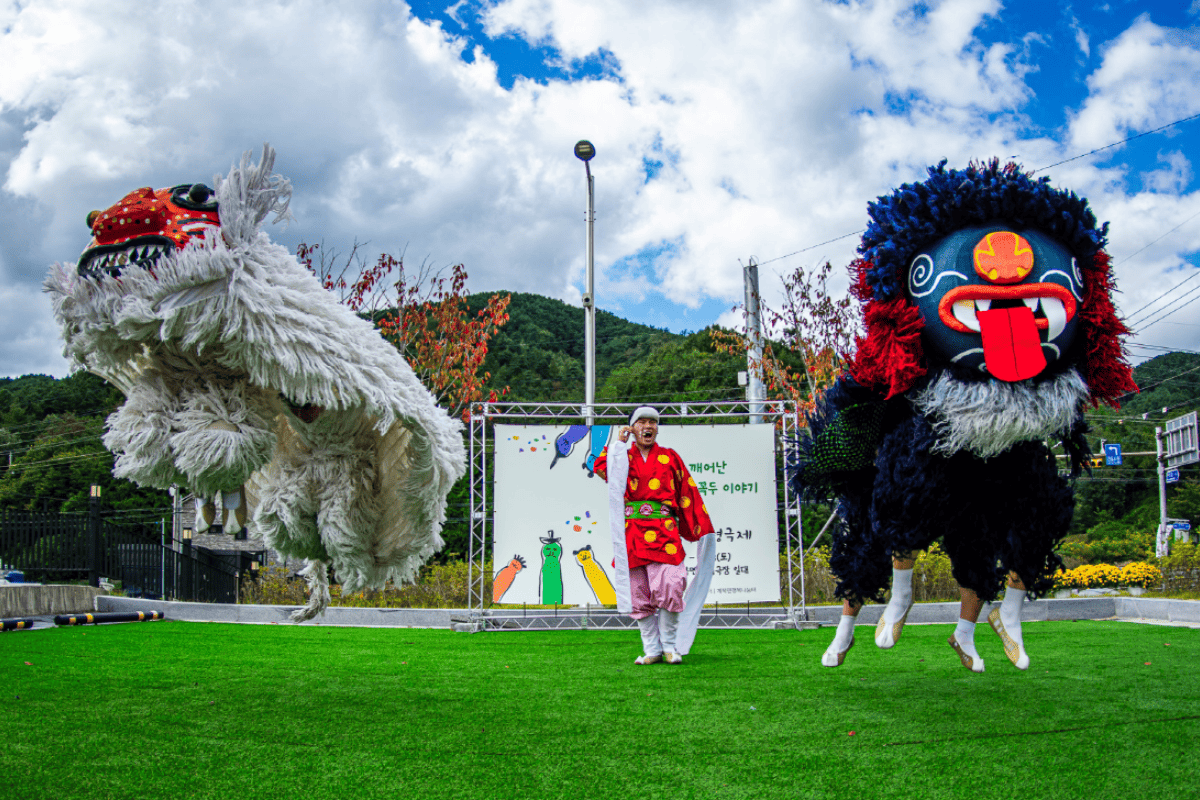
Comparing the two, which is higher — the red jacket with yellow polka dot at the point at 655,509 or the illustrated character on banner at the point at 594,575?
the red jacket with yellow polka dot at the point at 655,509

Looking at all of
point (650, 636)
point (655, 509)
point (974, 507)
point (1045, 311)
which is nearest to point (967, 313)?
point (1045, 311)

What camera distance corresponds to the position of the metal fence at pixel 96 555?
9.02 metres

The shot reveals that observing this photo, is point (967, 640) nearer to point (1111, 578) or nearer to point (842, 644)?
point (842, 644)

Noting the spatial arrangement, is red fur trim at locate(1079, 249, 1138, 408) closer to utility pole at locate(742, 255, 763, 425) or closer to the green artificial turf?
the green artificial turf

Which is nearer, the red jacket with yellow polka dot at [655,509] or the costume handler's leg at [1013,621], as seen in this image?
the costume handler's leg at [1013,621]

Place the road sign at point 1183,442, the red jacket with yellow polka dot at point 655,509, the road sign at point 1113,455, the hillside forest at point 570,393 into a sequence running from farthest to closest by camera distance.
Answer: the road sign at point 1113,455, the hillside forest at point 570,393, the road sign at point 1183,442, the red jacket with yellow polka dot at point 655,509

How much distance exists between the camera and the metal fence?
902cm

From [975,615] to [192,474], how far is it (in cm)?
311

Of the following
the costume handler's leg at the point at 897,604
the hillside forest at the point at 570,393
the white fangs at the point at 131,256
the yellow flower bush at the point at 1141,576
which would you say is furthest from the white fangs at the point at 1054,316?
the hillside forest at the point at 570,393

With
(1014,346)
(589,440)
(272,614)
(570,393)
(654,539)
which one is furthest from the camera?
(570,393)

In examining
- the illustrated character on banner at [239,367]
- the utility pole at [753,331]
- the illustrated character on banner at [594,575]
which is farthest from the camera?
the utility pole at [753,331]

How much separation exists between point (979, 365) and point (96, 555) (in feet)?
32.5

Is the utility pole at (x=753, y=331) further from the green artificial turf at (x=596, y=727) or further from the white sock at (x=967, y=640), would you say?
the white sock at (x=967, y=640)

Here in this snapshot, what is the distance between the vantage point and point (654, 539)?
5.14m
